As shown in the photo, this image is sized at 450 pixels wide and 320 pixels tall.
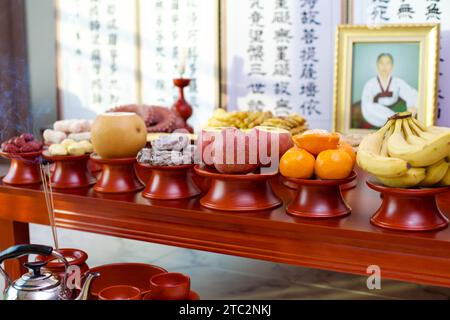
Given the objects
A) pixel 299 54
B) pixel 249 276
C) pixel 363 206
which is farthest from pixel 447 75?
pixel 363 206

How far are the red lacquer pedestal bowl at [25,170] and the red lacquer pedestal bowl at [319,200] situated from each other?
0.79m

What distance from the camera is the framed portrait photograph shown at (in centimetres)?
298

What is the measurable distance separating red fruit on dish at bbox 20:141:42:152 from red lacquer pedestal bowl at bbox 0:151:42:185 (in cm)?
3

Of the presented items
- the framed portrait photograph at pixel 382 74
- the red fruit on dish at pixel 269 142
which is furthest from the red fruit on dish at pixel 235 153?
the framed portrait photograph at pixel 382 74

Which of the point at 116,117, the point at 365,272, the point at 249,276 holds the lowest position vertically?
the point at 249,276

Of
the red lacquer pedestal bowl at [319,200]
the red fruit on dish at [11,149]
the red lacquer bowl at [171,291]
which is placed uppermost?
the red fruit on dish at [11,149]

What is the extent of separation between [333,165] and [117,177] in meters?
0.60

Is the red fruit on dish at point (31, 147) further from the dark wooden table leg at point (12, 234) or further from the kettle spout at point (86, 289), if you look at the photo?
the kettle spout at point (86, 289)

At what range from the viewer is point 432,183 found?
113 centimetres

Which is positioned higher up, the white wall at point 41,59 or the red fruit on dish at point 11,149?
the white wall at point 41,59

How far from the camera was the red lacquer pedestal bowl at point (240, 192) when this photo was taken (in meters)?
1.28

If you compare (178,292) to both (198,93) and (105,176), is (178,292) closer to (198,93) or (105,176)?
(105,176)

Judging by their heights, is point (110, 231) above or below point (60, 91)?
below

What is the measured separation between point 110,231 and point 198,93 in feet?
8.00
